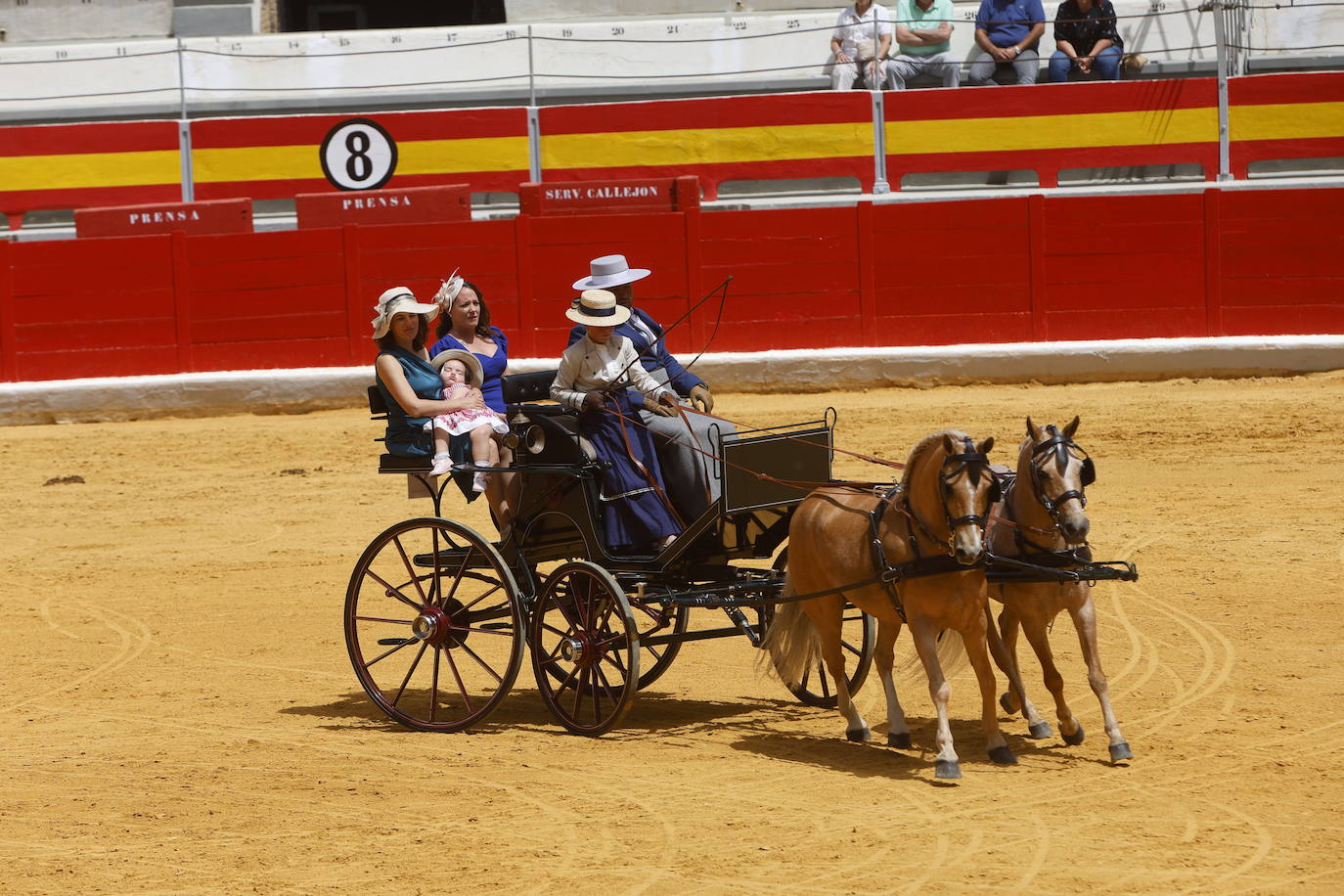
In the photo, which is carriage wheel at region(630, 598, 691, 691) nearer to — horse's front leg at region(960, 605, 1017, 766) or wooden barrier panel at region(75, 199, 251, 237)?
horse's front leg at region(960, 605, 1017, 766)

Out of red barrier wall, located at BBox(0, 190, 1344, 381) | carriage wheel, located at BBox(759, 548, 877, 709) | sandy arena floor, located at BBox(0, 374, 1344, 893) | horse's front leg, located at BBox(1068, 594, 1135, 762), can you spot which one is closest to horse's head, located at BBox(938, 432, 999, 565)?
horse's front leg, located at BBox(1068, 594, 1135, 762)

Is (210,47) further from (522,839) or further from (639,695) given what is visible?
(522,839)

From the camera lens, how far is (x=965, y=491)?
6.24 m

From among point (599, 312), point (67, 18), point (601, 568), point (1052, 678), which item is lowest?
point (1052, 678)

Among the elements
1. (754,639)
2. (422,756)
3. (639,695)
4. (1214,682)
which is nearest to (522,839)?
(422,756)

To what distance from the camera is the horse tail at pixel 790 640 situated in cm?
722

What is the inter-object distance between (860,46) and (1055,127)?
215cm

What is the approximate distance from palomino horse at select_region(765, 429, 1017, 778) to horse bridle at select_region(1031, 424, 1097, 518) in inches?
7.5

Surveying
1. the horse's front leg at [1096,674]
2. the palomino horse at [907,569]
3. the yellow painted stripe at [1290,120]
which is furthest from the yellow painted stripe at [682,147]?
the horse's front leg at [1096,674]

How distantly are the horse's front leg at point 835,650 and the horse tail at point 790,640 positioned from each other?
0.11 metres

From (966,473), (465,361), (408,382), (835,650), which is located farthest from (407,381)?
(966,473)

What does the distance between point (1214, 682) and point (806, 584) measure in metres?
2.07

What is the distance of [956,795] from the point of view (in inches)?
245

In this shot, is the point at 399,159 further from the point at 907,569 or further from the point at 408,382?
the point at 907,569
